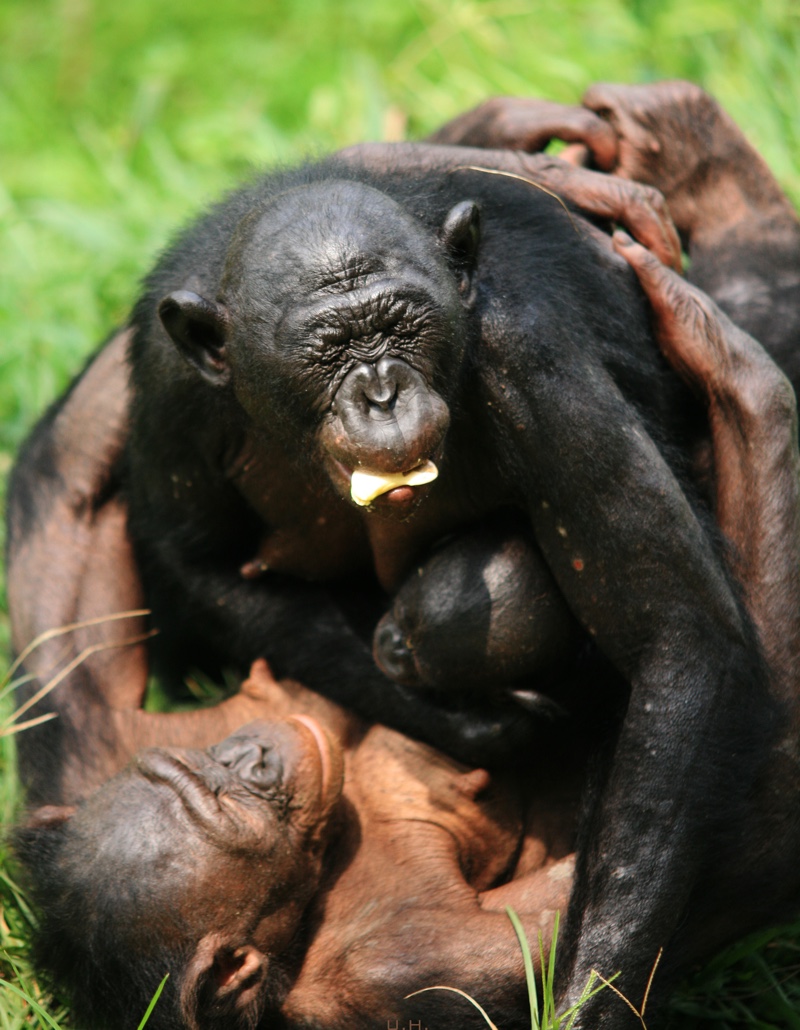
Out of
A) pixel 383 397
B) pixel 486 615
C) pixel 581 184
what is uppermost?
pixel 383 397

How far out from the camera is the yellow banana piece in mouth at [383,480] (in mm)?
3494

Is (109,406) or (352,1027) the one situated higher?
(109,406)

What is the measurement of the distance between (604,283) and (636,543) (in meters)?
0.91

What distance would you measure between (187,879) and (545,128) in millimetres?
3003

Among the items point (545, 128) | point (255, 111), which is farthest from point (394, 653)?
point (255, 111)

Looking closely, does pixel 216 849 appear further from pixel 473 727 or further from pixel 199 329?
pixel 199 329

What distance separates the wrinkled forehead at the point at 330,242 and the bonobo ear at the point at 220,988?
6.34 ft

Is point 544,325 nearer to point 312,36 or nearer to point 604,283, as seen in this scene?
point 604,283

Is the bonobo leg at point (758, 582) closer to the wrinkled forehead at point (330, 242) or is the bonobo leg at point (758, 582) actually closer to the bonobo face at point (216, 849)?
the wrinkled forehead at point (330, 242)

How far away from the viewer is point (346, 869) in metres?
4.34

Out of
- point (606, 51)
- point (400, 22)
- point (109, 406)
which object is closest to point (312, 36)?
point (400, 22)

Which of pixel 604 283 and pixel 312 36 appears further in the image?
pixel 312 36

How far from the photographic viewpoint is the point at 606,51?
7.58 m

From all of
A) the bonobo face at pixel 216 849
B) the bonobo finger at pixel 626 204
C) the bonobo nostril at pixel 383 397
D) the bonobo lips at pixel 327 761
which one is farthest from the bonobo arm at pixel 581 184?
the bonobo face at pixel 216 849
